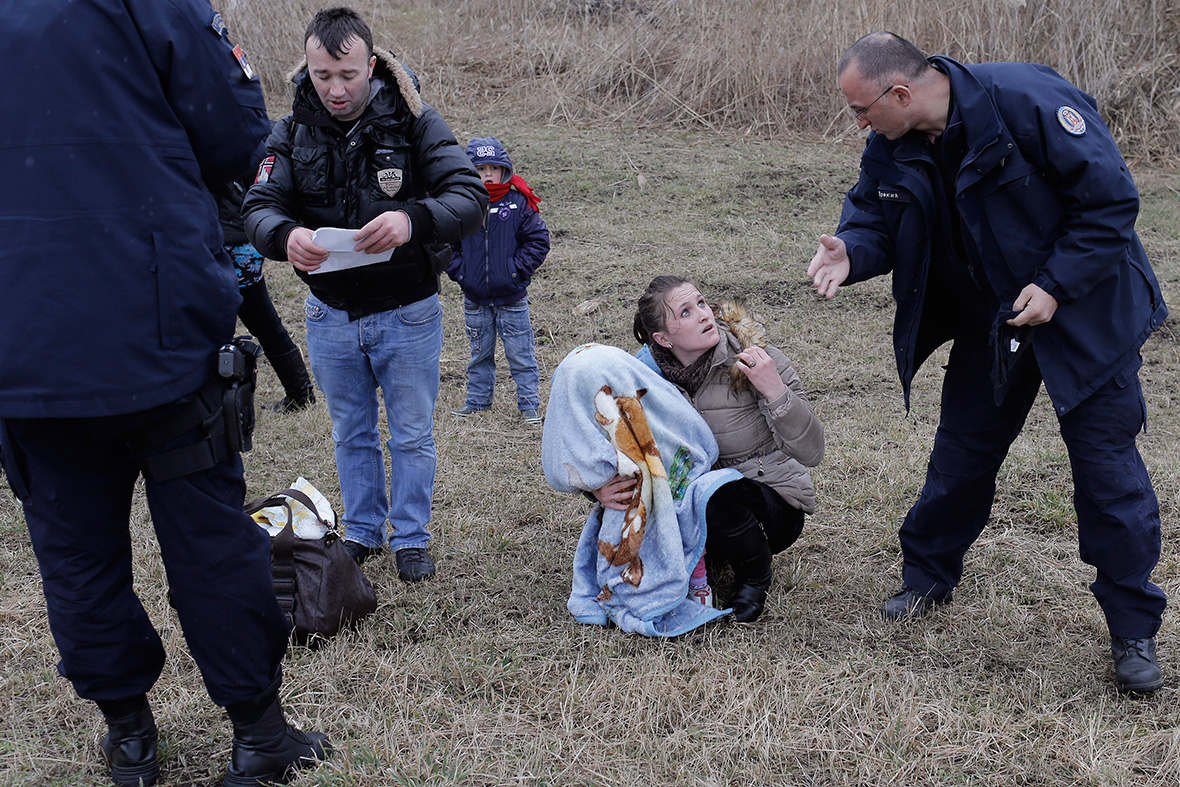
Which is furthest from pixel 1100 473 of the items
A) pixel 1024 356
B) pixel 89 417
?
pixel 89 417

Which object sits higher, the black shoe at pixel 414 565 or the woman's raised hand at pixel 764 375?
the woman's raised hand at pixel 764 375

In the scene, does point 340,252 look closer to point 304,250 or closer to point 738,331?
point 304,250

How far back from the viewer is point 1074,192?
2.69 meters

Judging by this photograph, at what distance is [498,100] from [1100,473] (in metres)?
11.5

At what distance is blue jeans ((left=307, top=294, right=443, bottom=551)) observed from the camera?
3404 mm

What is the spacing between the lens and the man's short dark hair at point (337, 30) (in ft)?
9.86

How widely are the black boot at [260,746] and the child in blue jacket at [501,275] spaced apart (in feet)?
9.96

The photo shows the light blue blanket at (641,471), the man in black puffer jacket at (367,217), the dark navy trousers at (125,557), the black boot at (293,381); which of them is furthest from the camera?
the black boot at (293,381)

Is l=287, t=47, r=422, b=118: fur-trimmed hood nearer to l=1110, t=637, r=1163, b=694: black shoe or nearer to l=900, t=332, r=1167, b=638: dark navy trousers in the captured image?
l=900, t=332, r=1167, b=638: dark navy trousers

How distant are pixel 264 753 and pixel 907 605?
2.09 meters

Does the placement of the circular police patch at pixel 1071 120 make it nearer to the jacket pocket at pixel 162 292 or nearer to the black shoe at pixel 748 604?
the black shoe at pixel 748 604

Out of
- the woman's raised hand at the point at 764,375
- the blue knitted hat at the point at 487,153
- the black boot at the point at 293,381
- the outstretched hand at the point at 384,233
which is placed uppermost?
the outstretched hand at the point at 384,233

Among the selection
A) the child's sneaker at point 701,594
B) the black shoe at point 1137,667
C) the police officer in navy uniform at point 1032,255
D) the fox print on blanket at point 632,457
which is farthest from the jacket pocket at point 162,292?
the black shoe at point 1137,667

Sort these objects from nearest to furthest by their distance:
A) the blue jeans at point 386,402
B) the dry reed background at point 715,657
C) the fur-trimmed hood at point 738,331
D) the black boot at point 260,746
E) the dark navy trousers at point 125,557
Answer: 1. the dark navy trousers at point 125,557
2. the black boot at point 260,746
3. the dry reed background at point 715,657
4. the fur-trimmed hood at point 738,331
5. the blue jeans at point 386,402
